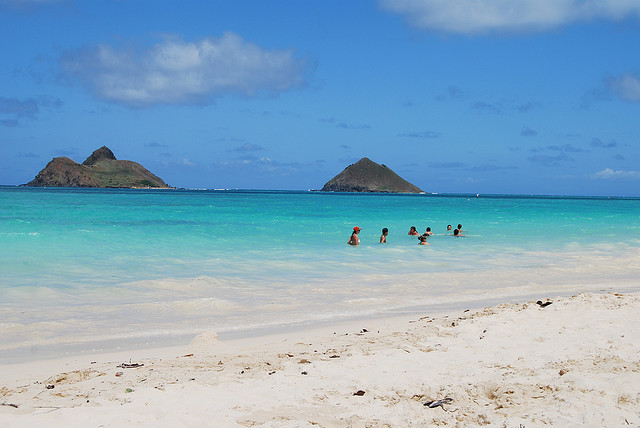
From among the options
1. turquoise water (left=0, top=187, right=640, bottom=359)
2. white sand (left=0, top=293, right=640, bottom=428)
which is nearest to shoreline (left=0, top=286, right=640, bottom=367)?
turquoise water (left=0, top=187, right=640, bottom=359)

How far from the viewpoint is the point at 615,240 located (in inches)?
950

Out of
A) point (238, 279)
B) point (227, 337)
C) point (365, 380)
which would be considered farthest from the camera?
point (238, 279)

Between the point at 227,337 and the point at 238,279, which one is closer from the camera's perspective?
the point at 227,337

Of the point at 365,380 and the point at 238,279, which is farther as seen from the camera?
the point at 238,279

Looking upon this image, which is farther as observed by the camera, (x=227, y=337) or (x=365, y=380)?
(x=227, y=337)

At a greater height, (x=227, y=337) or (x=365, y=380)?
(x=365, y=380)

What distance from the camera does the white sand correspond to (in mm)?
4098

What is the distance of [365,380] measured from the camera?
5.06 meters

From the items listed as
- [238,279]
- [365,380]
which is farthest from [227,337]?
[238,279]

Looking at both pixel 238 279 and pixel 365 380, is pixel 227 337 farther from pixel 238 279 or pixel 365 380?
pixel 238 279

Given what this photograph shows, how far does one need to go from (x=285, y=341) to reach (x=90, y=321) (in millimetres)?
3580

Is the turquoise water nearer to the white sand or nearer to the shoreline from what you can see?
the shoreline

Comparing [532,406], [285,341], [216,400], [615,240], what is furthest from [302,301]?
[615,240]

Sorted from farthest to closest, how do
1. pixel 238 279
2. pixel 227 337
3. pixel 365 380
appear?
pixel 238 279 → pixel 227 337 → pixel 365 380
